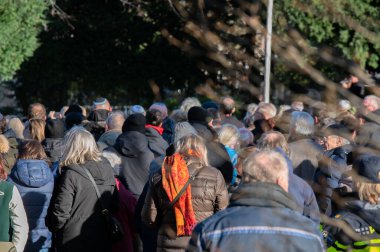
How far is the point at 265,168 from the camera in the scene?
14.3 feet

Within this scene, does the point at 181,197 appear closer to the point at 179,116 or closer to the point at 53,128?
the point at 53,128

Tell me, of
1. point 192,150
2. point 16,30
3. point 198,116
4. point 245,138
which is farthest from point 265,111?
point 16,30

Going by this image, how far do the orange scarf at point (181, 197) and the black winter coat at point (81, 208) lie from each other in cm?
111

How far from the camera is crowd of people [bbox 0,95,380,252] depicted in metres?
4.13

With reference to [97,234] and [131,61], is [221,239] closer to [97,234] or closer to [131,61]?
[97,234]

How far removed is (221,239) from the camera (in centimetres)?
410

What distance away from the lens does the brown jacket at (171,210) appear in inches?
257

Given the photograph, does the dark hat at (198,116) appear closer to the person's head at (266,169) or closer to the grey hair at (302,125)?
the grey hair at (302,125)

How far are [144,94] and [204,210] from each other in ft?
76.8

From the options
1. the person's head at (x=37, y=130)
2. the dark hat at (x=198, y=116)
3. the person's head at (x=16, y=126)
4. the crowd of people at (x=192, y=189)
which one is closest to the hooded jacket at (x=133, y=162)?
the crowd of people at (x=192, y=189)

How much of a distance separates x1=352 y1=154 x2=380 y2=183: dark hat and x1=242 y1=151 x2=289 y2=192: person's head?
4.33 feet

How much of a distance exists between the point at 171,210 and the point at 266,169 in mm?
2281

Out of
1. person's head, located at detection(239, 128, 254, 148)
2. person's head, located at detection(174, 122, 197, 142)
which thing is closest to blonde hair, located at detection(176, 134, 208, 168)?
person's head, located at detection(174, 122, 197, 142)

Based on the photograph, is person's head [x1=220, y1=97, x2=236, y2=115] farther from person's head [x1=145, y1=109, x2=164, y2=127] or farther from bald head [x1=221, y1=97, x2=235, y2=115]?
person's head [x1=145, y1=109, x2=164, y2=127]
